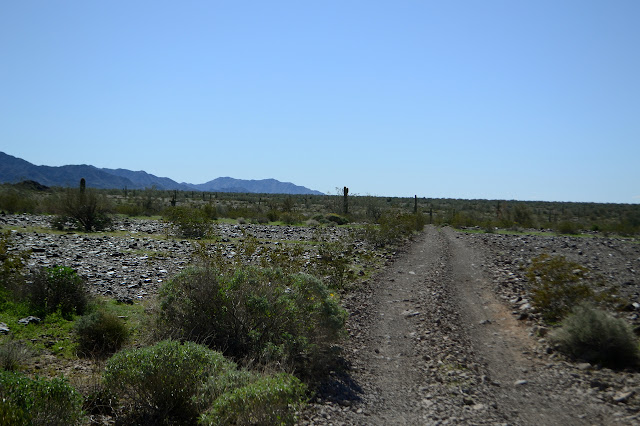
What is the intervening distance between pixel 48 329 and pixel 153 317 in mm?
2138

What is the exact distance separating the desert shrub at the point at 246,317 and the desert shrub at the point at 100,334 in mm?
906

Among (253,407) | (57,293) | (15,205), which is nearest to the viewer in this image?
(253,407)

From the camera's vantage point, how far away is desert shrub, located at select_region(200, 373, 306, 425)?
14.8 ft

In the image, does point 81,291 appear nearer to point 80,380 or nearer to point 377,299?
point 80,380

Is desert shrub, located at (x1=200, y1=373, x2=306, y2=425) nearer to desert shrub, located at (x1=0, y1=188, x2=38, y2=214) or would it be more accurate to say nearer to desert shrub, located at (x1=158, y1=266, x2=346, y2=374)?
desert shrub, located at (x1=158, y1=266, x2=346, y2=374)

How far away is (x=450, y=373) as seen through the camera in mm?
7293

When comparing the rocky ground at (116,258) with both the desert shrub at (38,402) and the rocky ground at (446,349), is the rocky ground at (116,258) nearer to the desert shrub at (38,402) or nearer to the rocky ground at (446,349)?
the rocky ground at (446,349)

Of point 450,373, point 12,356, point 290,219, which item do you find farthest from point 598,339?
point 290,219

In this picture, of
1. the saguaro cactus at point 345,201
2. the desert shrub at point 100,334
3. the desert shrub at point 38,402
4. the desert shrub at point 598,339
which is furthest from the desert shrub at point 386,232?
the desert shrub at point 38,402

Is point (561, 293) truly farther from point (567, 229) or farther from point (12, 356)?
point (567, 229)

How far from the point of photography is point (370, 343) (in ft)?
28.6

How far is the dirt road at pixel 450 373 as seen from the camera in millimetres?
5836

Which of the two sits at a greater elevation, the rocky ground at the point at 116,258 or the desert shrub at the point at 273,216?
the desert shrub at the point at 273,216

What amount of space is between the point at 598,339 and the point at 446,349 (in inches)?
93.2
